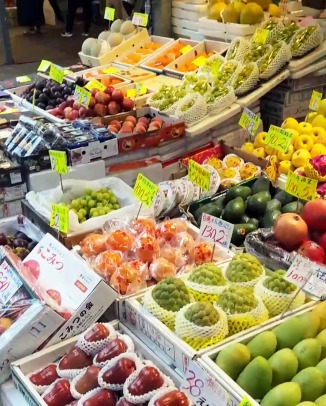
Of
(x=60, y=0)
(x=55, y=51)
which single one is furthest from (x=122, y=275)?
(x=60, y=0)

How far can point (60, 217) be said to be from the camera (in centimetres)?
243

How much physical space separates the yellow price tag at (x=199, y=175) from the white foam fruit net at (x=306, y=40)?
1.84 metres

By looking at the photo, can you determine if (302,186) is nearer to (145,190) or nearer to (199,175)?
(199,175)

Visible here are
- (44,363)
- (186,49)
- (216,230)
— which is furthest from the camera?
(186,49)

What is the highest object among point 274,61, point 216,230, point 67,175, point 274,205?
point 274,61

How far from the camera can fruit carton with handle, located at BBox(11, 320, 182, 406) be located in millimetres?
1760

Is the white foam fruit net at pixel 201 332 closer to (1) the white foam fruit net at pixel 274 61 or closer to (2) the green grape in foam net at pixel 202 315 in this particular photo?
(2) the green grape in foam net at pixel 202 315

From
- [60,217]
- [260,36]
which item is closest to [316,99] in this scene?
[260,36]

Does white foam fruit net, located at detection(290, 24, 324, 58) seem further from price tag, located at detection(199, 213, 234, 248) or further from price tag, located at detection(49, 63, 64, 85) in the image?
price tag, located at detection(199, 213, 234, 248)

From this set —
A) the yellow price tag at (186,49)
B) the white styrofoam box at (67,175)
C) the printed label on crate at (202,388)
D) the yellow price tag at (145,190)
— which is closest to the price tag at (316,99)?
the white styrofoam box at (67,175)

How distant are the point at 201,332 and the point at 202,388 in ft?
0.72

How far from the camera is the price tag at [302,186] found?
7.95 ft

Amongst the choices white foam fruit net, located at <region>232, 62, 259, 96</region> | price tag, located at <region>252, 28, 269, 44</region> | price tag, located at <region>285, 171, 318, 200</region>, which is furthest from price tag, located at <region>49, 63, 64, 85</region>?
price tag, located at <region>285, 171, 318, 200</region>

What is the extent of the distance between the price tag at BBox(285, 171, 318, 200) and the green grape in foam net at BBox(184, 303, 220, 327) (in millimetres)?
833
